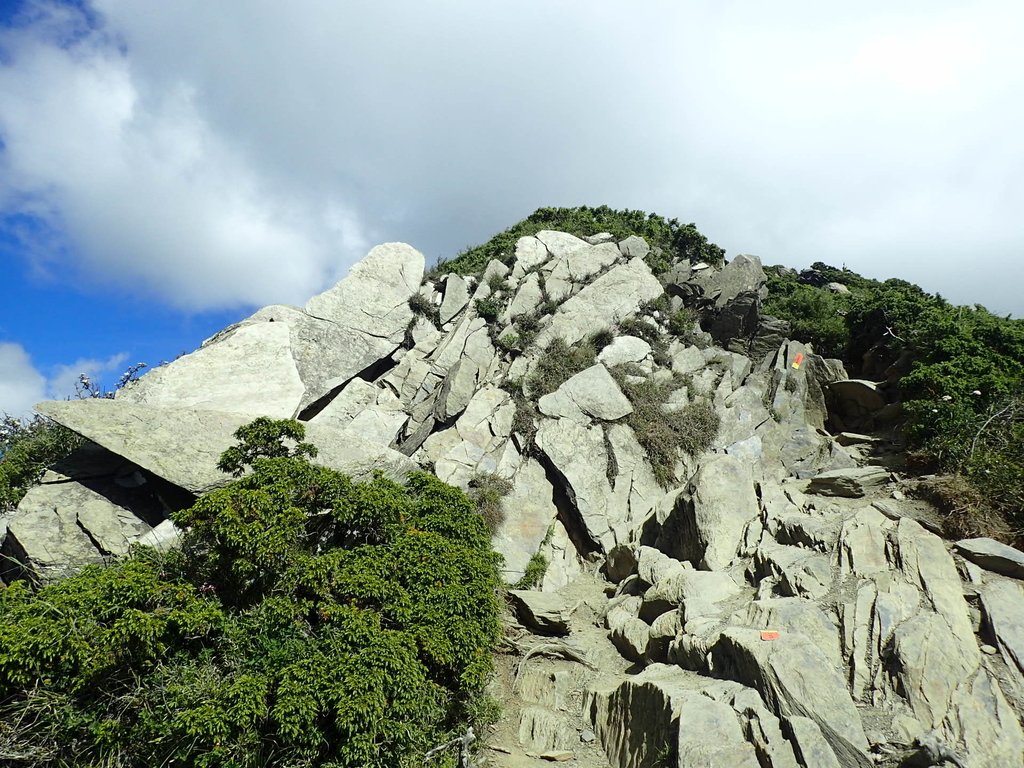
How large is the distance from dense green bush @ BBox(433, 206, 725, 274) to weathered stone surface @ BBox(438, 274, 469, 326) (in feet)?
5.00

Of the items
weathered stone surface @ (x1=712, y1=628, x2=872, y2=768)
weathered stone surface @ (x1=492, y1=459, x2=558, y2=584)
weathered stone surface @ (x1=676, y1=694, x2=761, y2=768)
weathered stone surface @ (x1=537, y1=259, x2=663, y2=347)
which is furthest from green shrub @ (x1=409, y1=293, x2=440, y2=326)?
weathered stone surface @ (x1=676, y1=694, x2=761, y2=768)

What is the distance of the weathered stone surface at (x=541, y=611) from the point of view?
1275cm

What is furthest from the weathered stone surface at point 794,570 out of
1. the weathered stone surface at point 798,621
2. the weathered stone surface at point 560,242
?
the weathered stone surface at point 560,242

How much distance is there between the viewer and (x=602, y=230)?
29375mm

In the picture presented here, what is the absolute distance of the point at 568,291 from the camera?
23781mm

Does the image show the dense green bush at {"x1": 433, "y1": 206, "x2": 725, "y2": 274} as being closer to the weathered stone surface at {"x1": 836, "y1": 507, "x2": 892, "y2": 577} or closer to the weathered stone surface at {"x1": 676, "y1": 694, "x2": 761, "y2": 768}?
the weathered stone surface at {"x1": 836, "y1": 507, "x2": 892, "y2": 577}

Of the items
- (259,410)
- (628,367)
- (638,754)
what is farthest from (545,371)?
(638,754)

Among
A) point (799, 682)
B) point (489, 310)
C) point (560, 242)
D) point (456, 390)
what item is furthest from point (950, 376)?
point (560, 242)

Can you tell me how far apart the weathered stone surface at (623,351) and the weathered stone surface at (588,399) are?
144 cm

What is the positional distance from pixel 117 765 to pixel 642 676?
852cm

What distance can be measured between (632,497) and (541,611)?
5556 mm

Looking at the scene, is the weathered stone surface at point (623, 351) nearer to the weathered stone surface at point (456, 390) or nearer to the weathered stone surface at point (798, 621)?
the weathered stone surface at point (456, 390)

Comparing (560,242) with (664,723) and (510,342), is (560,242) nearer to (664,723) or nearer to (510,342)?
(510,342)

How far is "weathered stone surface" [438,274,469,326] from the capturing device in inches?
966
